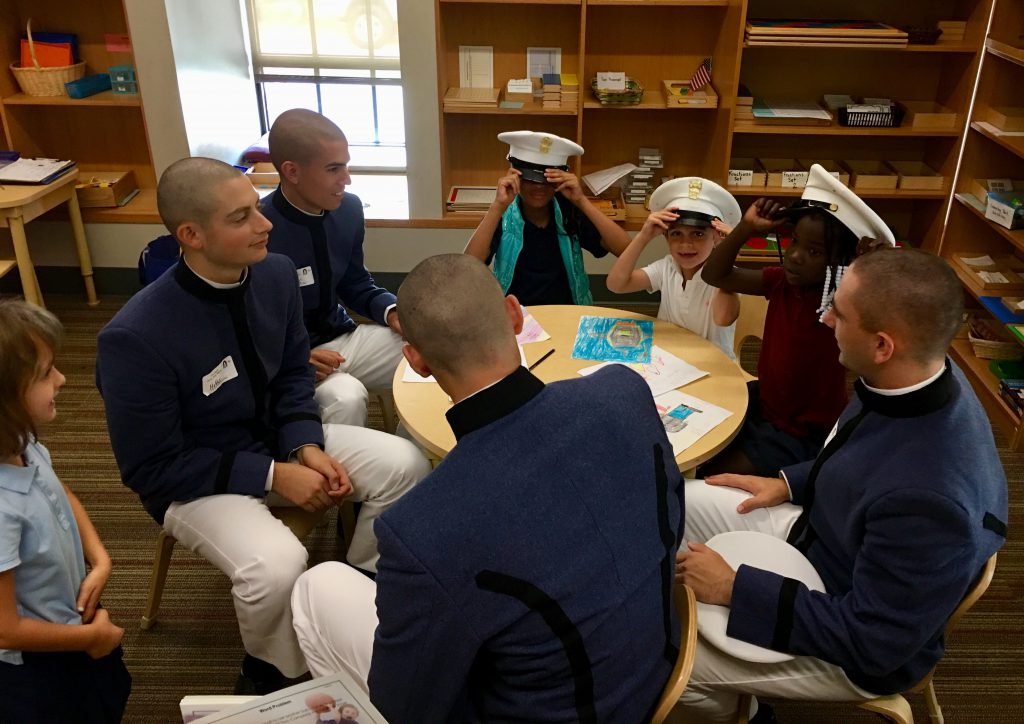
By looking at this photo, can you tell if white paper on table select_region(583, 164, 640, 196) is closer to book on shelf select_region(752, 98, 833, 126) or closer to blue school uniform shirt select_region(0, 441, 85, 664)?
book on shelf select_region(752, 98, 833, 126)

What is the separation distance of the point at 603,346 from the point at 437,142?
212 centimetres

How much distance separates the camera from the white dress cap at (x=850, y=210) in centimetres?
204

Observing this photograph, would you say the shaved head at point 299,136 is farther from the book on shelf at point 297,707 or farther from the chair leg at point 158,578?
the book on shelf at point 297,707

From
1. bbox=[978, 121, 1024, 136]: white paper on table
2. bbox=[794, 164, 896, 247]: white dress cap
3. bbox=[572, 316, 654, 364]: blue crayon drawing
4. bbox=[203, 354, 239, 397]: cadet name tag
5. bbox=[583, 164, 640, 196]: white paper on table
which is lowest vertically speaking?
bbox=[572, 316, 654, 364]: blue crayon drawing

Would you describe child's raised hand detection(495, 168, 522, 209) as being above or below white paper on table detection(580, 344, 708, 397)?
above

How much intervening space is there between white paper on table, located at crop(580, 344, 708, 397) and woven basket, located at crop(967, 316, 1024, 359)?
6.46 feet

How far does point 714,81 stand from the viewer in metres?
4.27

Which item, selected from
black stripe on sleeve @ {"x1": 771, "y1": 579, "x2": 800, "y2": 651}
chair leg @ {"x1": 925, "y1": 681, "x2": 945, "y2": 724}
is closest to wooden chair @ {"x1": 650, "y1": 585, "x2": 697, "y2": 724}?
black stripe on sleeve @ {"x1": 771, "y1": 579, "x2": 800, "y2": 651}

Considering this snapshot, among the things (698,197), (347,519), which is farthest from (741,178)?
(347,519)

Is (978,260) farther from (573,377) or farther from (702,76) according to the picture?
(573,377)

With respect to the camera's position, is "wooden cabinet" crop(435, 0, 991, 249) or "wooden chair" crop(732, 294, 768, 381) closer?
"wooden chair" crop(732, 294, 768, 381)

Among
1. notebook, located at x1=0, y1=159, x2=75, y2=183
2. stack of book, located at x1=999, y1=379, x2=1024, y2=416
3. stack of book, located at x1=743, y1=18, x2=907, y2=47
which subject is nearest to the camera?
stack of book, located at x1=999, y1=379, x2=1024, y2=416

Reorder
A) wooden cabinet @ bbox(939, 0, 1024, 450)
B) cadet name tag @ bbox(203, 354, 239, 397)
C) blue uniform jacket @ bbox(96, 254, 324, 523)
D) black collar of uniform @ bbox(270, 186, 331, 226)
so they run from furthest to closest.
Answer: wooden cabinet @ bbox(939, 0, 1024, 450) → black collar of uniform @ bbox(270, 186, 331, 226) → cadet name tag @ bbox(203, 354, 239, 397) → blue uniform jacket @ bbox(96, 254, 324, 523)

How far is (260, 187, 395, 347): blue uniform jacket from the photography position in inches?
111
